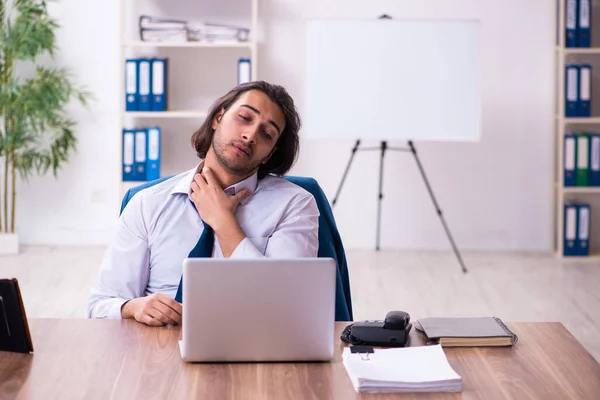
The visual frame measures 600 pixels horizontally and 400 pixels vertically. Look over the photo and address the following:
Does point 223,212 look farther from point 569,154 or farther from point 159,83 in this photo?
point 569,154

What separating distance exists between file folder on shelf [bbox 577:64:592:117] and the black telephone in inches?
169

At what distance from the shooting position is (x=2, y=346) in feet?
6.02

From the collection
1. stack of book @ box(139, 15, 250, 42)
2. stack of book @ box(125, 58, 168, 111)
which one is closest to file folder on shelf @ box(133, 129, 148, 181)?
stack of book @ box(125, 58, 168, 111)

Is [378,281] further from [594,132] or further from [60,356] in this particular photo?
[60,356]

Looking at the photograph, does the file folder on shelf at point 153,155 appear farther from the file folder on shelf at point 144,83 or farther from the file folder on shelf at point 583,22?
the file folder on shelf at point 583,22

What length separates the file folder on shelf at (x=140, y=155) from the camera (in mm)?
5773

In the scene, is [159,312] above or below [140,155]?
below

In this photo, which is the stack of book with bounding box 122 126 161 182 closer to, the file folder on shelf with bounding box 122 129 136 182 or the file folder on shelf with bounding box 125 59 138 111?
the file folder on shelf with bounding box 122 129 136 182

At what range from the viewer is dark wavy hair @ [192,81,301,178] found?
8.17 feet

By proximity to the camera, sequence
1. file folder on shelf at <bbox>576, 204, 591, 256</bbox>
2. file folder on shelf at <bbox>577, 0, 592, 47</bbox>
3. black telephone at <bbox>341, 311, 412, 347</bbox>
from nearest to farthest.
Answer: black telephone at <bbox>341, 311, 412, 347</bbox>, file folder on shelf at <bbox>577, 0, 592, 47</bbox>, file folder on shelf at <bbox>576, 204, 591, 256</bbox>

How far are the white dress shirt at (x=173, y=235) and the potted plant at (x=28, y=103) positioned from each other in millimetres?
3466

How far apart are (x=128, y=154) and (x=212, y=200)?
3.54m

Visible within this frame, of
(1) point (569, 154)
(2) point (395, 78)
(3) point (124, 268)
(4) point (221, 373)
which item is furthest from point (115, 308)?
(1) point (569, 154)

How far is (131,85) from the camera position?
5.76m
